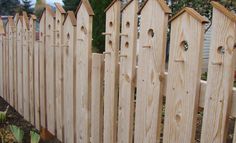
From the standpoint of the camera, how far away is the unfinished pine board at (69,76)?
8.11ft

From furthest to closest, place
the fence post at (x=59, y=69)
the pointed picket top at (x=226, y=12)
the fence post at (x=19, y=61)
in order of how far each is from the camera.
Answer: the fence post at (x=19, y=61) < the fence post at (x=59, y=69) < the pointed picket top at (x=226, y=12)

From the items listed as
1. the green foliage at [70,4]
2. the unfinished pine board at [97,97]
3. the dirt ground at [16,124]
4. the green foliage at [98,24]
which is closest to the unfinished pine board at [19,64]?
the dirt ground at [16,124]

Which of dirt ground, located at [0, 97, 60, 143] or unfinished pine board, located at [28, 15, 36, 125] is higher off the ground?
unfinished pine board, located at [28, 15, 36, 125]

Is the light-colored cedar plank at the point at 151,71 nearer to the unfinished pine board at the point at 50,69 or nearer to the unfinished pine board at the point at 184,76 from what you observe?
the unfinished pine board at the point at 184,76

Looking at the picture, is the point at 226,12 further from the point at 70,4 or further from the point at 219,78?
the point at 70,4

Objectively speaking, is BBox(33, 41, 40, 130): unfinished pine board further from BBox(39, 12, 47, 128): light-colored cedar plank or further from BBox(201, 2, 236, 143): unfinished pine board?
BBox(201, 2, 236, 143): unfinished pine board

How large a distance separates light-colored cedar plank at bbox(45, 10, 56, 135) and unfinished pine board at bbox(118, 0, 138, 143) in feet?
3.38

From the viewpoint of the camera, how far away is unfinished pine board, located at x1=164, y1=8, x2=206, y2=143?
57.9 inches

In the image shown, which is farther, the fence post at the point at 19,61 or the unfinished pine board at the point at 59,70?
the fence post at the point at 19,61

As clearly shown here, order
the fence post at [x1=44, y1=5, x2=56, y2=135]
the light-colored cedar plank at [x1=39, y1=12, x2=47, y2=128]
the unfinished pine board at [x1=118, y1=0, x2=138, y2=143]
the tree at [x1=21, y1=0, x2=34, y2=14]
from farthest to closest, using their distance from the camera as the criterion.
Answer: the tree at [x1=21, y1=0, x2=34, y2=14] < the light-colored cedar plank at [x1=39, y1=12, x2=47, y2=128] < the fence post at [x1=44, y1=5, x2=56, y2=135] < the unfinished pine board at [x1=118, y1=0, x2=138, y2=143]

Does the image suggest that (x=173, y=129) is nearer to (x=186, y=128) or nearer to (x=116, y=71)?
(x=186, y=128)

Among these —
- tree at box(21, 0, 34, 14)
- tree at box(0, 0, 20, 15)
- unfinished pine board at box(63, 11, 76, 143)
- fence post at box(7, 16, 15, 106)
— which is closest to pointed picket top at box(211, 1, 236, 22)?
unfinished pine board at box(63, 11, 76, 143)

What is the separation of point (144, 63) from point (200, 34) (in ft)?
1.44

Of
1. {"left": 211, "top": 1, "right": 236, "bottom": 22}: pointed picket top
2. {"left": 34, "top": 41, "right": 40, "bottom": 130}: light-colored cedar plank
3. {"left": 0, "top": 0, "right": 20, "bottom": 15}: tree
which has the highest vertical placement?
{"left": 0, "top": 0, "right": 20, "bottom": 15}: tree
